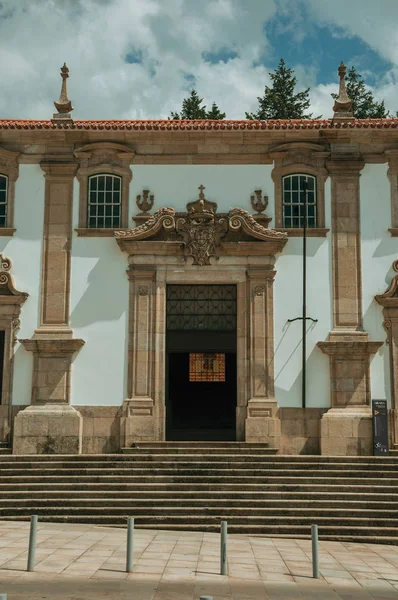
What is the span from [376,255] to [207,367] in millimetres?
6151

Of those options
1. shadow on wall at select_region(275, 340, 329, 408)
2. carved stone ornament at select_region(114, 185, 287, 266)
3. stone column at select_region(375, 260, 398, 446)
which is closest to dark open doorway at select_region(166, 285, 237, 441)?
carved stone ornament at select_region(114, 185, 287, 266)

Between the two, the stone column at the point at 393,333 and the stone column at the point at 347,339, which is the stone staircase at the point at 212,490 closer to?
the stone column at the point at 347,339

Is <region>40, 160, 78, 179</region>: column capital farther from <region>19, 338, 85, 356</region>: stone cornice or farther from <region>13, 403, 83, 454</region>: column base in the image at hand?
<region>13, 403, 83, 454</region>: column base

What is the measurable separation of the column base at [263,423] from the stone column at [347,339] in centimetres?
120

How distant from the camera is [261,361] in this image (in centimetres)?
1880

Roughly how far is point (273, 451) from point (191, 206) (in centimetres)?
683

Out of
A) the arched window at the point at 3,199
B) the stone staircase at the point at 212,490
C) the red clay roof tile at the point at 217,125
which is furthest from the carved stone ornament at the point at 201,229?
the stone staircase at the point at 212,490

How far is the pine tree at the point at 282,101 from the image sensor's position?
36.4 metres

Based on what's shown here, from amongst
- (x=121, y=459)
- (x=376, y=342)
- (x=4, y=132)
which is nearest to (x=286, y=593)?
(x=121, y=459)

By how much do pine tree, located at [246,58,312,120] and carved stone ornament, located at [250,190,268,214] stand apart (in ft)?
57.9

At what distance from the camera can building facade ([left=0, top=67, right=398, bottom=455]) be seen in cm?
1862

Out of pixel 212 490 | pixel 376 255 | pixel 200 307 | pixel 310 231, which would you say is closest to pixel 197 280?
pixel 200 307

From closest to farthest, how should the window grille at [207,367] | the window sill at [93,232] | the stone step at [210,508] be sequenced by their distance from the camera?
the stone step at [210,508]
the window sill at [93,232]
the window grille at [207,367]

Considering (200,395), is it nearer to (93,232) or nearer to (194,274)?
(194,274)
